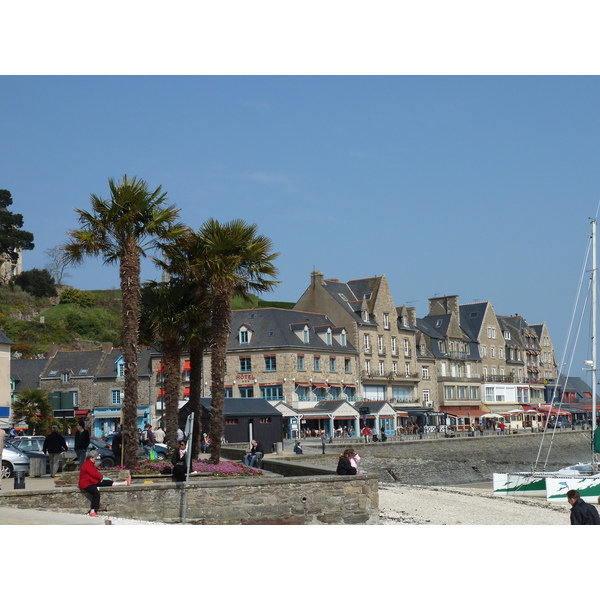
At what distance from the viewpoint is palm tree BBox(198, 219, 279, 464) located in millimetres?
24219

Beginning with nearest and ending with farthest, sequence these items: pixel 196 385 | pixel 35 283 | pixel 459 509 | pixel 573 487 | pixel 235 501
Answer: pixel 235 501 → pixel 459 509 → pixel 196 385 → pixel 573 487 → pixel 35 283

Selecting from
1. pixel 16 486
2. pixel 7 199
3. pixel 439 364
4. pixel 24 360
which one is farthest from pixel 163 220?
pixel 7 199

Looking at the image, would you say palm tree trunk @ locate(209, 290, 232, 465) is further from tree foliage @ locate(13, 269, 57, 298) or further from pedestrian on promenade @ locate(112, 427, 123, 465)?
tree foliage @ locate(13, 269, 57, 298)

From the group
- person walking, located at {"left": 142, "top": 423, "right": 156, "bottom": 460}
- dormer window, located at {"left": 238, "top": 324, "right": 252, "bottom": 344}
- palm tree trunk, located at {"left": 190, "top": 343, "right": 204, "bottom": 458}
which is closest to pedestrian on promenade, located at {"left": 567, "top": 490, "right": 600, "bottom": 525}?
palm tree trunk, located at {"left": 190, "top": 343, "right": 204, "bottom": 458}

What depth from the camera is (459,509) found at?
25656 millimetres

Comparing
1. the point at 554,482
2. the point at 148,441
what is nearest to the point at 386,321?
the point at 554,482

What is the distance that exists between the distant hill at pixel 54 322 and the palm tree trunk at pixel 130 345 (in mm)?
58884

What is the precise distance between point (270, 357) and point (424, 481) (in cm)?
1816

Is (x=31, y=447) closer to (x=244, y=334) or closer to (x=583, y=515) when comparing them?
(x=583, y=515)

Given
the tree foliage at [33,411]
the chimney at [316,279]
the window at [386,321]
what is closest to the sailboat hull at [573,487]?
the tree foliage at [33,411]

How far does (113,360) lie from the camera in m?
64.8

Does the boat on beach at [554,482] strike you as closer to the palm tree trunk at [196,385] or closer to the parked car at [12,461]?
the palm tree trunk at [196,385]

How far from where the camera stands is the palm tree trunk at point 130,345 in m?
20.5

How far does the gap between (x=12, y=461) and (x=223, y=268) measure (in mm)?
8147
